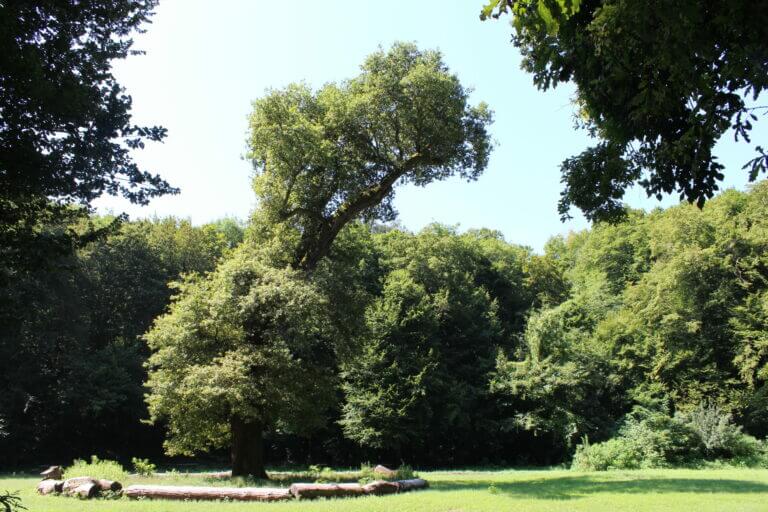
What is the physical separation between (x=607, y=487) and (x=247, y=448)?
1023 cm

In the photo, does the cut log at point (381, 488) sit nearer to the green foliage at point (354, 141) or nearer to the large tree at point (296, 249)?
the large tree at point (296, 249)

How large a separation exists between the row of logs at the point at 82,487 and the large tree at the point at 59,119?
25.2ft

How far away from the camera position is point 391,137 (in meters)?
18.4

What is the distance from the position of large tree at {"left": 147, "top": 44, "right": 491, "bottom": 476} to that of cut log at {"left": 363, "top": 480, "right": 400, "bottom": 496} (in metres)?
3.91

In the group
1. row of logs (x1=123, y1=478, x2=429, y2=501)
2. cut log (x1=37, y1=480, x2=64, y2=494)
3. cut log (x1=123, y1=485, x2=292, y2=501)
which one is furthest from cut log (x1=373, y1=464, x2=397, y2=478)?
cut log (x1=37, y1=480, x2=64, y2=494)

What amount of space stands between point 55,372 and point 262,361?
60.8 feet

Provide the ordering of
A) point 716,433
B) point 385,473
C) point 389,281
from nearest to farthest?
point 385,473 < point 716,433 < point 389,281

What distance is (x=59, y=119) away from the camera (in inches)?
283

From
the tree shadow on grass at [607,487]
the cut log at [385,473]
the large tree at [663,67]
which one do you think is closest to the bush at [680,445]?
the tree shadow on grass at [607,487]

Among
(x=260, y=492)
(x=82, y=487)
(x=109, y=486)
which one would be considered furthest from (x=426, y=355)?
(x=82, y=487)

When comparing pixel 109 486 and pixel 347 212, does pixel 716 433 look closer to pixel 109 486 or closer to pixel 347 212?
pixel 347 212

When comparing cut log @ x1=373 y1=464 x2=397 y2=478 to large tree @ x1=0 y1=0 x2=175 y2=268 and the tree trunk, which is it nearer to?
the tree trunk

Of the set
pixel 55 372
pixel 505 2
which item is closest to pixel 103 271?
pixel 55 372

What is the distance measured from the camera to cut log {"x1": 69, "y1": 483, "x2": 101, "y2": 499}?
1259cm
